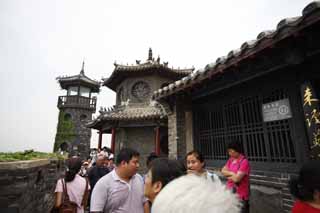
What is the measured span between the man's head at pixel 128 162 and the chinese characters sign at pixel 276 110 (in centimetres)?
284

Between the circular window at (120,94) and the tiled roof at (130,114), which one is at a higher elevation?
the circular window at (120,94)

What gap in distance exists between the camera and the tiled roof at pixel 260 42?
7.75 ft

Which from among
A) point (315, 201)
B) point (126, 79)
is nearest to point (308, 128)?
point (315, 201)

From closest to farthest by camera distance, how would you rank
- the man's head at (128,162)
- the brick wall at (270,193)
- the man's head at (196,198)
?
the man's head at (196,198)
the man's head at (128,162)
the brick wall at (270,193)

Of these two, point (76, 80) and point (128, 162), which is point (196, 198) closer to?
point (128, 162)

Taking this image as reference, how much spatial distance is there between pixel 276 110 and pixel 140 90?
10535mm

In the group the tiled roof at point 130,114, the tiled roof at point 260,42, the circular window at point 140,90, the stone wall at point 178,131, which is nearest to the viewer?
the tiled roof at point 260,42

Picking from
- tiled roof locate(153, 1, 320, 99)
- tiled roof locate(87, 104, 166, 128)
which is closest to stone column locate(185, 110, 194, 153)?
tiled roof locate(153, 1, 320, 99)

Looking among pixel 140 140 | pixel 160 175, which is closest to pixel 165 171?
pixel 160 175

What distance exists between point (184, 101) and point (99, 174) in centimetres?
307

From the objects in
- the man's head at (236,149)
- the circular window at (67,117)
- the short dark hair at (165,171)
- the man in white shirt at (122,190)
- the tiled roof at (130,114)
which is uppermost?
the circular window at (67,117)

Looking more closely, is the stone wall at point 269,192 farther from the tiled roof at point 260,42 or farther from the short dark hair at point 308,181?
the tiled roof at point 260,42

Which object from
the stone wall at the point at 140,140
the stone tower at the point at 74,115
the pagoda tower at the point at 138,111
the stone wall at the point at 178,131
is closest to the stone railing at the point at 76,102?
the stone tower at the point at 74,115

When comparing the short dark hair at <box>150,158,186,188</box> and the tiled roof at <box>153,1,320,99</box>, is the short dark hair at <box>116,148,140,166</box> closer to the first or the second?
the short dark hair at <box>150,158,186,188</box>
